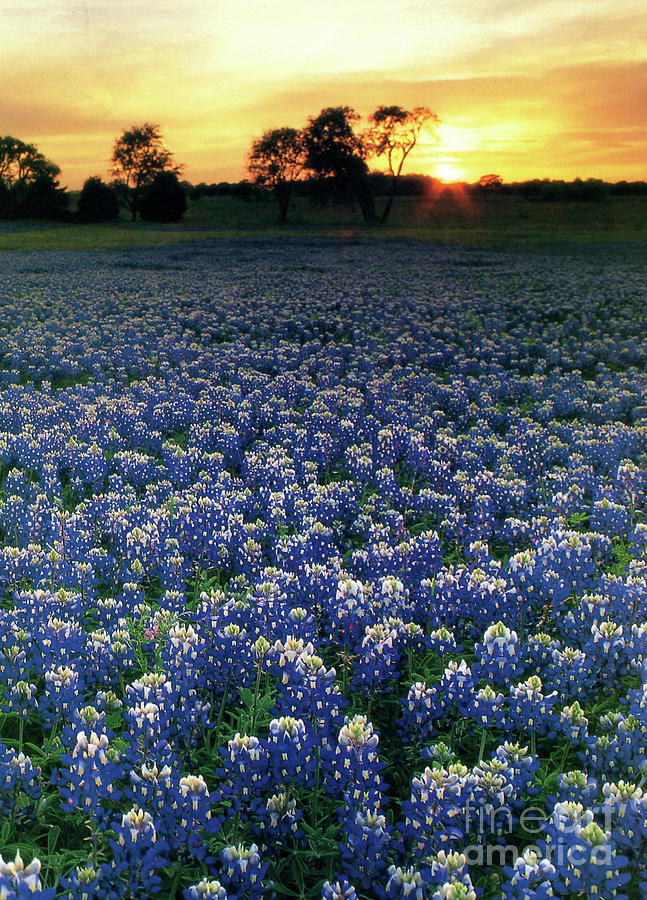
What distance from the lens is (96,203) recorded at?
90062 millimetres

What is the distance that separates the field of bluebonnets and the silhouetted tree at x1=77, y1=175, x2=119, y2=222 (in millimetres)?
86481

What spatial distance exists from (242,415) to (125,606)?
17.2 ft

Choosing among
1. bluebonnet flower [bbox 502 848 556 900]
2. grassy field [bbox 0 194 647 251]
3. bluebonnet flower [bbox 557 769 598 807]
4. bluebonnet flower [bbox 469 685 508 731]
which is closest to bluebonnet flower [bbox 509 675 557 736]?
bluebonnet flower [bbox 469 685 508 731]

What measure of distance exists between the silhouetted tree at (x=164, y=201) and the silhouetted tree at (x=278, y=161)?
1044 centimetres

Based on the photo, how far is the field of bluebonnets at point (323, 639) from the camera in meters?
3.00

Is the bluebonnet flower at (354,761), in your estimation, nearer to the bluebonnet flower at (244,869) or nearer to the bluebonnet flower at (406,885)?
the bluebonnet flower at (406,885)

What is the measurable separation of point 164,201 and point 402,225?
33525 millimetres

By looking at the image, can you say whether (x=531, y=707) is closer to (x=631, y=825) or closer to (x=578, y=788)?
(x=578, y=788)

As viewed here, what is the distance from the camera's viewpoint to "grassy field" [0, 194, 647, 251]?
196ft

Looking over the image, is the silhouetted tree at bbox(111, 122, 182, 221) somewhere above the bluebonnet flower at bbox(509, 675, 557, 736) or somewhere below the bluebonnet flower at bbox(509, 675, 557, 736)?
above

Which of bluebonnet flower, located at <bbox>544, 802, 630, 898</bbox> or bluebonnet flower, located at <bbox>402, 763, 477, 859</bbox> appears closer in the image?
bluebonnet flower, located at <bbox>544, 802, 630, 898</bbox>

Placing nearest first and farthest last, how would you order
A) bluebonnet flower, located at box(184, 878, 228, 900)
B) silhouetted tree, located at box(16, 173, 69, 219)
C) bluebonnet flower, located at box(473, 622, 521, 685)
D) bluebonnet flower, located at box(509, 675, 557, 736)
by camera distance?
bluebonnet flower, located at box(184, 878, 228, 900) < bluebonnet flower, located at box(509, 675, 557, 736) < bluebonnet flower, located at box(473, 622, 521, 685) < silhouetted tree, located at box(16, 173, 69, 219)

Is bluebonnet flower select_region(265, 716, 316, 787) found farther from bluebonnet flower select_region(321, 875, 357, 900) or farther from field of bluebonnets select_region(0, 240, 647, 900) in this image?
bluebonnet flower select_region(321, 875, 357, 900)

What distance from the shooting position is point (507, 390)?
12828mm
